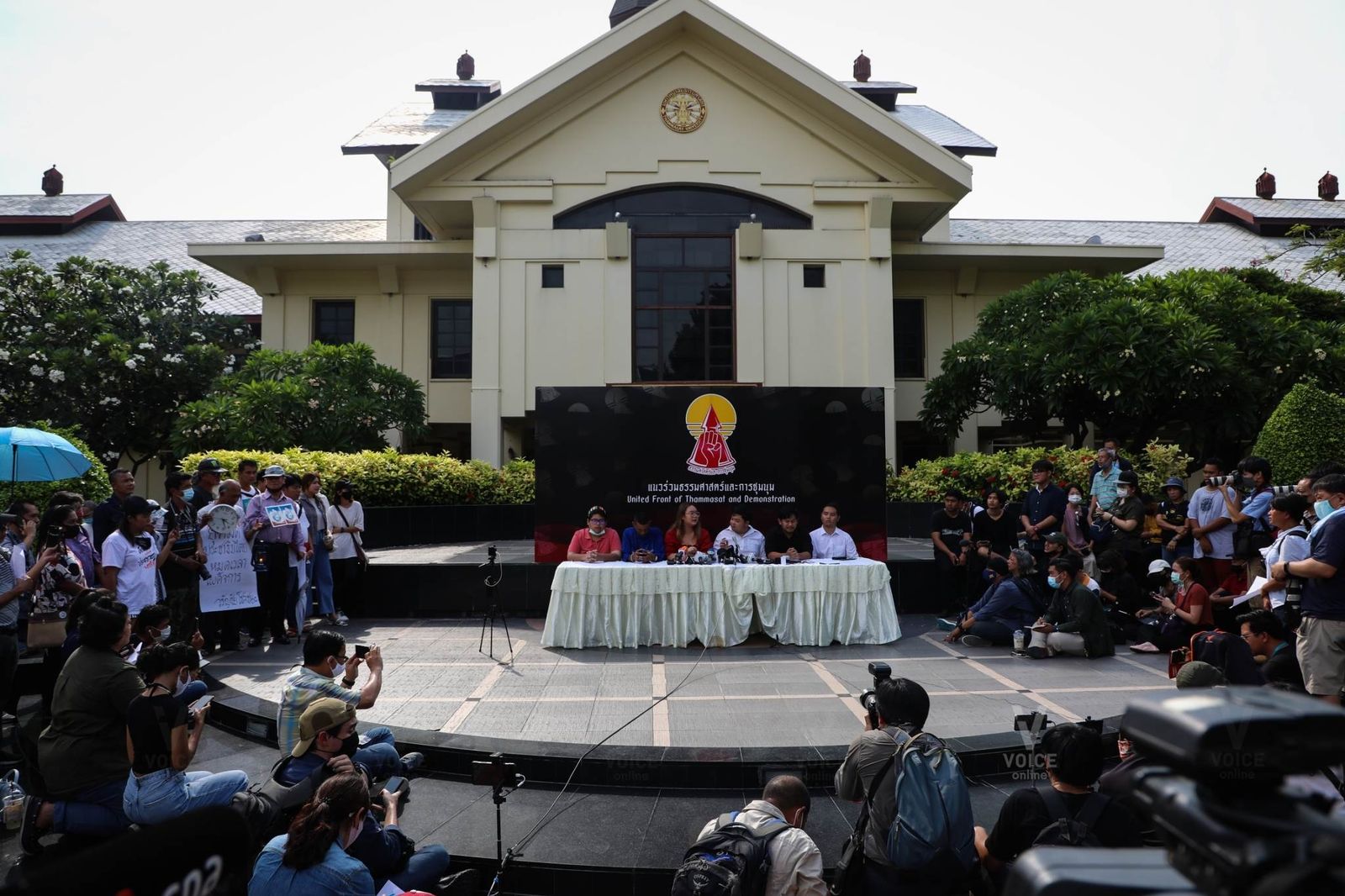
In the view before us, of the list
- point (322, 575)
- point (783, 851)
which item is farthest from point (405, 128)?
point (783, 851)

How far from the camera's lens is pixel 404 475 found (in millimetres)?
16375

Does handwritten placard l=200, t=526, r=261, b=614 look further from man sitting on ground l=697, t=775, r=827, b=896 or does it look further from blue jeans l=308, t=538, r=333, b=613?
man sitting on ground l=697, t=775, r=827, b=896

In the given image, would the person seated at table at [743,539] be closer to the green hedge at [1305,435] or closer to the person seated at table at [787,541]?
the person seated at table at [787,541]

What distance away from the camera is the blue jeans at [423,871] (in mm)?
4059

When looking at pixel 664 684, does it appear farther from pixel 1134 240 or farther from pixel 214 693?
pixel 1134 240

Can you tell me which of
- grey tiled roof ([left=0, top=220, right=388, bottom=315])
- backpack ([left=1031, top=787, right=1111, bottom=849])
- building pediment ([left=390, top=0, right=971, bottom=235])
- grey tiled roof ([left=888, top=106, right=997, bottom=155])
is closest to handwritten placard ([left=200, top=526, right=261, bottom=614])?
backpack ([left=1031, top=787, right=1111, bottom=849])

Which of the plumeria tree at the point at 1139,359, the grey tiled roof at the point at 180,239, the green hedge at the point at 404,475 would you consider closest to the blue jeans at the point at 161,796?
the green hedge at the point at 404,475

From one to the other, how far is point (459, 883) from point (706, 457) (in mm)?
7528

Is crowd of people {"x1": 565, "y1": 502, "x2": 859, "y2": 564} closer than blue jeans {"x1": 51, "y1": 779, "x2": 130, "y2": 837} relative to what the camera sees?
No

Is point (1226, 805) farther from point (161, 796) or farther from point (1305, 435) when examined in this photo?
point (1305, 435)

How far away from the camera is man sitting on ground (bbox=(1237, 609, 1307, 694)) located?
19.9 feet

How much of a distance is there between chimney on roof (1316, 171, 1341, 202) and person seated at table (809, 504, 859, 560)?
122 feet

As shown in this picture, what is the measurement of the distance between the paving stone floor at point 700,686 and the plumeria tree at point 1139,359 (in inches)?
356

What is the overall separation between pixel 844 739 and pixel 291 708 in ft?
12.8
